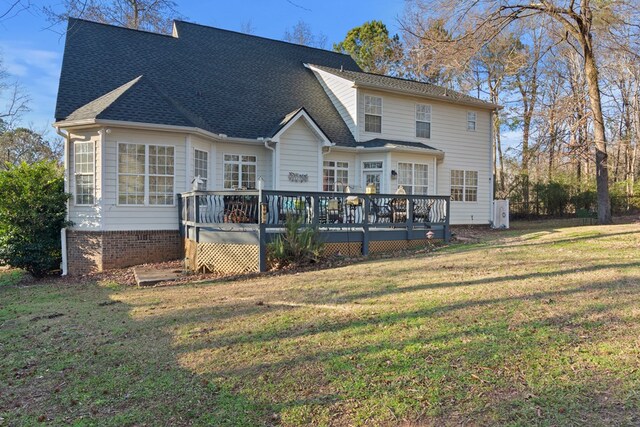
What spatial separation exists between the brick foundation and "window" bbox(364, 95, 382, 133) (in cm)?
879

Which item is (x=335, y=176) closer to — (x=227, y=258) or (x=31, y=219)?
(x=227, y=258)

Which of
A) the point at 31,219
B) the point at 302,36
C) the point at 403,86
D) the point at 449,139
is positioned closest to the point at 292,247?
the point at 31,219

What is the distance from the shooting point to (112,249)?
11.4 m

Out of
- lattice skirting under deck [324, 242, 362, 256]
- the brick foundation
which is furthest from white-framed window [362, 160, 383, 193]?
the brick foundation

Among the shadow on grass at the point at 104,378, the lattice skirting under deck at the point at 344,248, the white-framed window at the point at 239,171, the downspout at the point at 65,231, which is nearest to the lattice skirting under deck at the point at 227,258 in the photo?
the lattice skirting under deck at the point at 344,248

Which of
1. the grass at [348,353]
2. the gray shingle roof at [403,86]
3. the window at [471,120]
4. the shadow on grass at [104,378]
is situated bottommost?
the shadow on grass at [104,378]

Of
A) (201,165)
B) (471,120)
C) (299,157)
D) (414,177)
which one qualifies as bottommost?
(414,177)

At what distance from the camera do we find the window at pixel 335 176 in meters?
15.9

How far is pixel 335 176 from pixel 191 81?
20.4 ft

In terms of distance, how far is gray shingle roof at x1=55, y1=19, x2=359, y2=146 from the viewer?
39.9ft

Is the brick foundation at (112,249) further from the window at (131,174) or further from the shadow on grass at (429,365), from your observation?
the shadow on grass at (429,365)

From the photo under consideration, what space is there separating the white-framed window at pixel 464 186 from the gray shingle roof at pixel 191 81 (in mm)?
5459

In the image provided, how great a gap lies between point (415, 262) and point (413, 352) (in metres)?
5.27

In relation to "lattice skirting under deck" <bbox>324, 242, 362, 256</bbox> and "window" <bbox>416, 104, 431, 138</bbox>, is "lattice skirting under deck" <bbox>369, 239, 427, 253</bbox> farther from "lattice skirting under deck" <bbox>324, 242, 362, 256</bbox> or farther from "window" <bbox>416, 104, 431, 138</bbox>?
"window" <bbox>416, 104, 431, 138</bbox>
